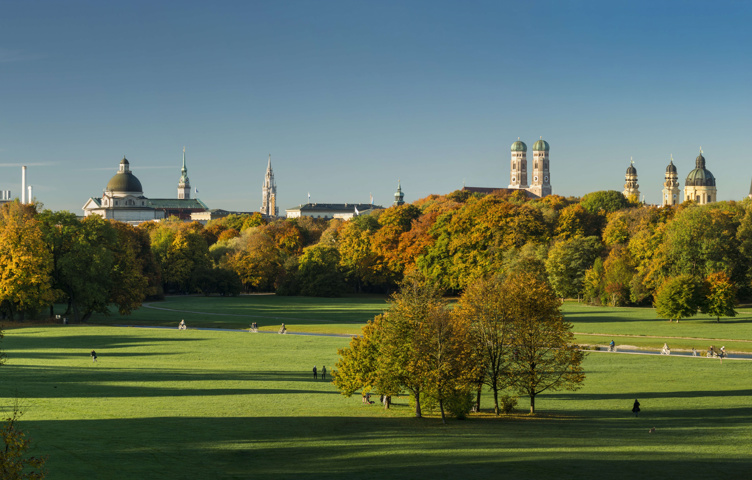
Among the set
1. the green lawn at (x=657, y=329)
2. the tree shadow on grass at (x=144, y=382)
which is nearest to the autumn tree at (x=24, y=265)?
the tree shadow on grass at (x=144, y=382)

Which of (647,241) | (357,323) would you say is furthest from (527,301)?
(647,241)

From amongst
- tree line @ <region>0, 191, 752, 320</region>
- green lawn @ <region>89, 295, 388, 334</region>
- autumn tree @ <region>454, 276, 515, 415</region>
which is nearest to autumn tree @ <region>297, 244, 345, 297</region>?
tree line @ <region>0, 191, 752, 320</region>

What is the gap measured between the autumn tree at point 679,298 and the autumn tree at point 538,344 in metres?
40.1

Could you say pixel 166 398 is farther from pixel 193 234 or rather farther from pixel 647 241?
pixel 193 234

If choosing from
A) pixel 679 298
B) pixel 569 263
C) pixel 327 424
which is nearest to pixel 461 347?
pixel 327 424

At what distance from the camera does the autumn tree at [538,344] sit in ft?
131

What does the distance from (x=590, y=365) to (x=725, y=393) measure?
11.5 metres

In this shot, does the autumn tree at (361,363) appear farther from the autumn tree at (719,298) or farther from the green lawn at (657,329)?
the autumn tree at (719,298)

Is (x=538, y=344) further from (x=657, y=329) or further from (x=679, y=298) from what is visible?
(x=679, y=298)

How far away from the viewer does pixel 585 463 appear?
2836 cm

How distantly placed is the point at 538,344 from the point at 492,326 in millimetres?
2379

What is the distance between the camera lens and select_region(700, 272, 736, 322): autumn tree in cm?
7794

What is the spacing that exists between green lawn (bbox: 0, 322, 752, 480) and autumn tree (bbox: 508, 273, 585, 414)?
5.45 feet

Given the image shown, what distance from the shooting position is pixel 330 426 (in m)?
34.1
